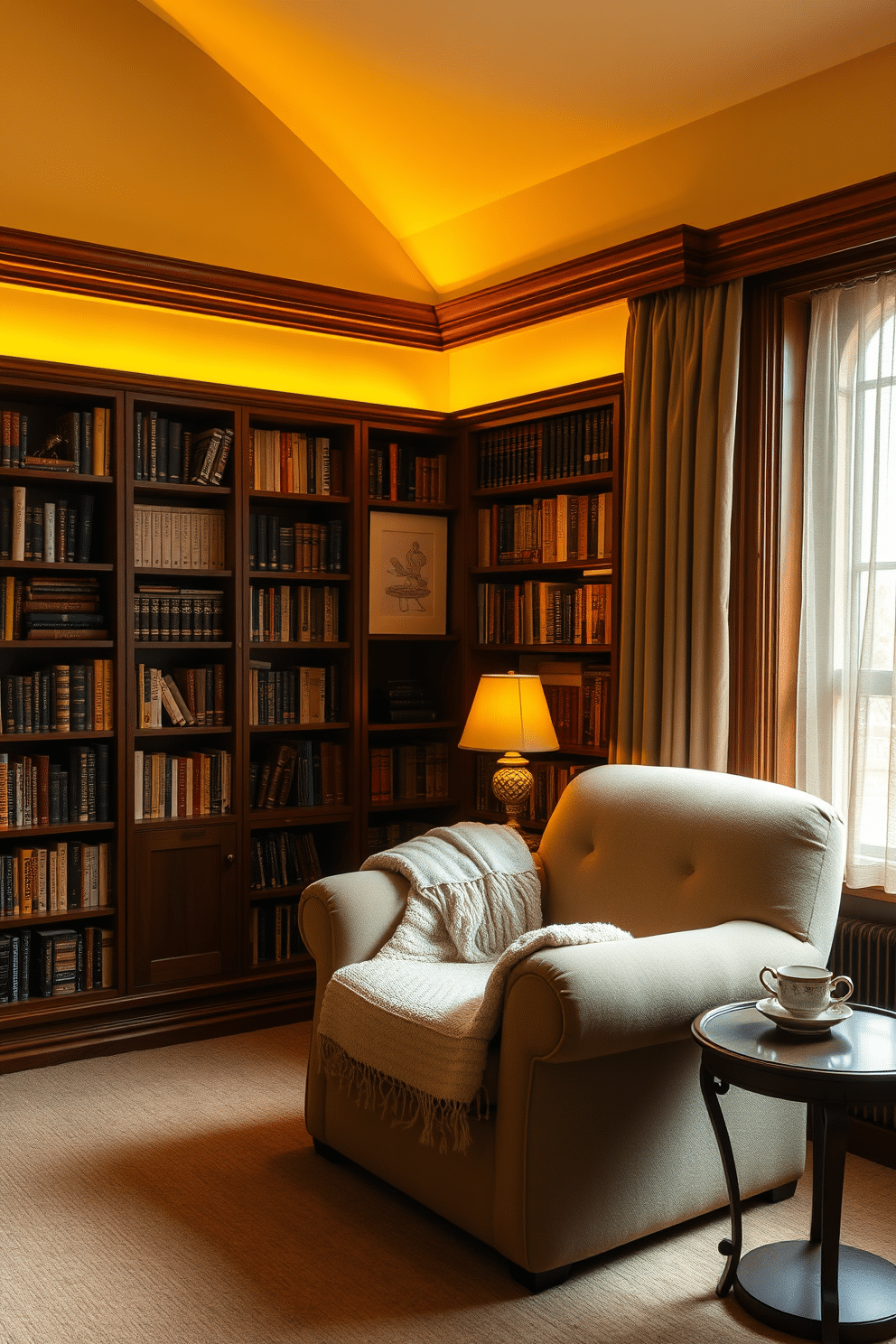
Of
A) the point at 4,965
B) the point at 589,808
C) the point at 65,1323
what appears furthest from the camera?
the point at 4,965

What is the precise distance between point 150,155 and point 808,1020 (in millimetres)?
3467

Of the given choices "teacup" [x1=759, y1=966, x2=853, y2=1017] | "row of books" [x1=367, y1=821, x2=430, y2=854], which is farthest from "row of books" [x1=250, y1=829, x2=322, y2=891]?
"teacup" [x1=759, y1=966, x2=853, y2=1017]

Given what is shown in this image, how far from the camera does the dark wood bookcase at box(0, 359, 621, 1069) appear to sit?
398 centimetres

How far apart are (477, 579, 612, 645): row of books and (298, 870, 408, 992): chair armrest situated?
1.32 m

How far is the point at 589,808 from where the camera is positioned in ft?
11.0

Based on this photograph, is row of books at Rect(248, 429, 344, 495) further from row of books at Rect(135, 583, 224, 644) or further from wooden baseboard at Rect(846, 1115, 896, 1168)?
wooden baseboard at Rect(846, 1115, 896, 1168)

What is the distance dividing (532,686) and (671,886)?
1.04 m

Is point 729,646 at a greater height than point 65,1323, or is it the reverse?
point 729,646

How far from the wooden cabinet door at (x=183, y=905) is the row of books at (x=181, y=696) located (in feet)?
1.23

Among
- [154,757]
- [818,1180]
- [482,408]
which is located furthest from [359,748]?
[818,1180]

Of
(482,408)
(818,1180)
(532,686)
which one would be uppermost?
(482,408)

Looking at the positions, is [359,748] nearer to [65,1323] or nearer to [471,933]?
[471,933]

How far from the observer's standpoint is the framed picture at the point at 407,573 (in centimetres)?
463

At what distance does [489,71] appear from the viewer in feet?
12.3
